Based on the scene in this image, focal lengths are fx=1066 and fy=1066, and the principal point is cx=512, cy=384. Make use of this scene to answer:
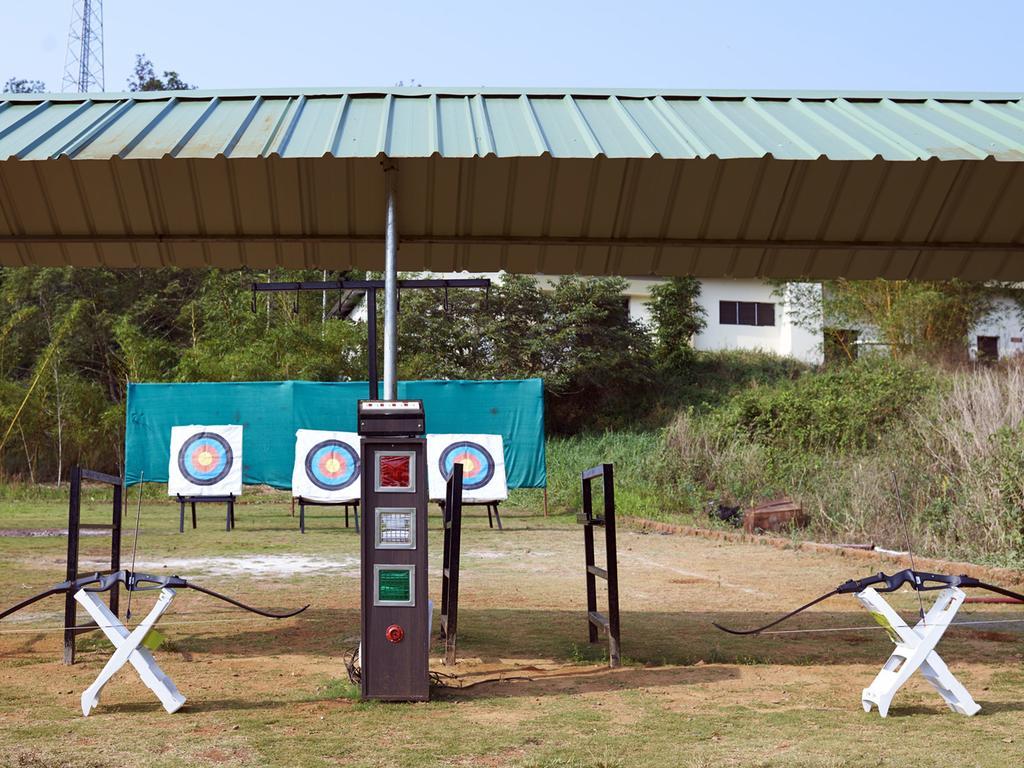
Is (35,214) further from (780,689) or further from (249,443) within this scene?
(249,443)

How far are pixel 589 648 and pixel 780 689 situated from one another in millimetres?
1263

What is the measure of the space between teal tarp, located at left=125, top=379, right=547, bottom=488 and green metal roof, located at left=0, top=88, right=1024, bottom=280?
11647 millimetres

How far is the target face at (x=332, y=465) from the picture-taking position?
50.2 feet

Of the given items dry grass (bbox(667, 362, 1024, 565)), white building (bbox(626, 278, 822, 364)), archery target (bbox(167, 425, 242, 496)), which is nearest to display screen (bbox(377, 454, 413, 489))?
dry grass (bbox(667, 362, 1024, 565))

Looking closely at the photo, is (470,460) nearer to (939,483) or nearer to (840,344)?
(939,483)

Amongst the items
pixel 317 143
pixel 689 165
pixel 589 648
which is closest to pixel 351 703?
pixel 589 648

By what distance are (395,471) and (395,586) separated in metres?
0.48

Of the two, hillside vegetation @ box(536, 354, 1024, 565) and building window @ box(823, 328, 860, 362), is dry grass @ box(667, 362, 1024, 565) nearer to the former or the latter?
hillside vegetation @ box(536, 354, 1024, 565)

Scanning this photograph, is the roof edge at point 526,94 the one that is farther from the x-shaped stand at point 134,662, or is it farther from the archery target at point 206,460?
the archery target at point 206,460

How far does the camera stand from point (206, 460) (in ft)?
53.4

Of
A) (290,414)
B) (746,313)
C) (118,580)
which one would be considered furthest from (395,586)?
(746,313)

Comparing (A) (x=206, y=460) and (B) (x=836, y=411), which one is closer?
(A) (x=206, y=460)

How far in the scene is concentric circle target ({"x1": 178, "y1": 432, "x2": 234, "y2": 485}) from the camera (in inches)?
631

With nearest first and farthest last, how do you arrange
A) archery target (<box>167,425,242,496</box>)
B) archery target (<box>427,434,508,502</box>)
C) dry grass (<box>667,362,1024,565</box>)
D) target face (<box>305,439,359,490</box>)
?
dry grass (<box>667,362,1024,565</box>)
target face (<box>305,439,359,490</box>)
archery target (<box>427,434,508,502</box>)
archery target (<box>167,425,242,496</box>)
